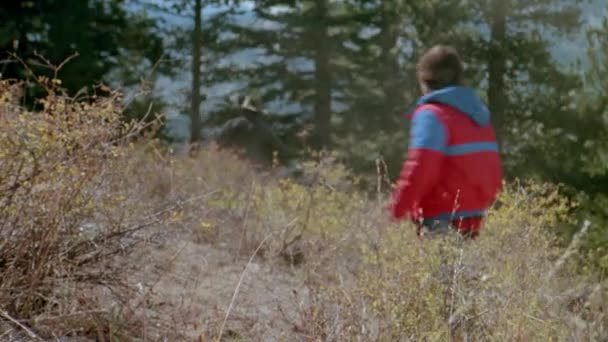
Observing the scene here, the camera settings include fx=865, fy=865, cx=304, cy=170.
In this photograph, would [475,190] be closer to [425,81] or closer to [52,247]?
[425,81]

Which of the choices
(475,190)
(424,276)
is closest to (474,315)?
(424,276)

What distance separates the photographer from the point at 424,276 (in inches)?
115

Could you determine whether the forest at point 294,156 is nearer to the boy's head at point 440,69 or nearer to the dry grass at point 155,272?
the dry grass at point 155,272

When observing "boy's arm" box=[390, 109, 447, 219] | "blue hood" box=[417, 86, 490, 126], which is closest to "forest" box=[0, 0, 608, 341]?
"boy's arm" box=[390, 109, 447, 219]

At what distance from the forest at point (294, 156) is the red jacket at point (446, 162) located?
196 mm

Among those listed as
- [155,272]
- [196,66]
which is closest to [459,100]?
[155,272]

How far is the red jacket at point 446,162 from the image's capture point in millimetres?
3809

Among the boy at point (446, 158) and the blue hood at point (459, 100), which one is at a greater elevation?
the blue hood at point (459, 100)

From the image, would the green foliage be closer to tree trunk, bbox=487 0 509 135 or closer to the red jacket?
tree trunk, bbox=487 0 509 135

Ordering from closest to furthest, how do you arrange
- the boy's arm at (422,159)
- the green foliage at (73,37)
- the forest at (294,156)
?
the forest at (294,156), the boy's arm at (422,159), the green foliage at (73,37)

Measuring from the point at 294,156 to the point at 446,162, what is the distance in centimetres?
2120

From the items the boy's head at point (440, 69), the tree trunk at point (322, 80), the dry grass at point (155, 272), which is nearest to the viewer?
the dry grass at point (155, 272)

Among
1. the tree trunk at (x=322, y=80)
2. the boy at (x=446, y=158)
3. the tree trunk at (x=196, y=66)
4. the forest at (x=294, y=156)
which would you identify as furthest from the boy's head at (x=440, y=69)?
the tree trunk at (x=322, y=80)

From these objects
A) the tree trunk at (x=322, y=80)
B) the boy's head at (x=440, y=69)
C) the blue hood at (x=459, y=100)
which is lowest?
the tree trunk at (x=322, y=80)
